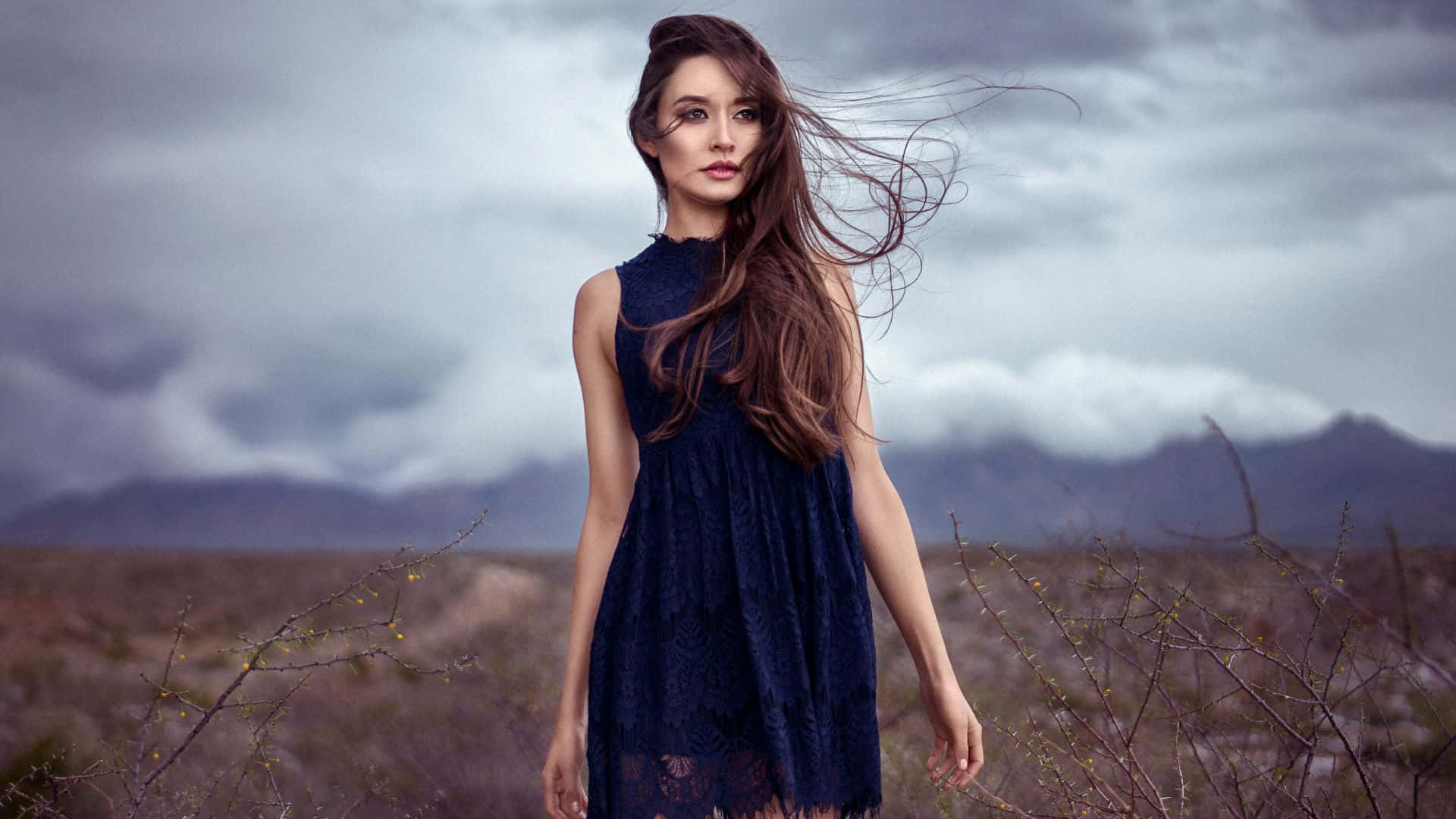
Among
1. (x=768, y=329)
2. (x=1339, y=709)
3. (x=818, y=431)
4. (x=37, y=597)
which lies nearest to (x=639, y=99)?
(x=768, y=329)

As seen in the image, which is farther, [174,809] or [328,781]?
[328,781]

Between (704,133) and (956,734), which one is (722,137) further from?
(956,734)

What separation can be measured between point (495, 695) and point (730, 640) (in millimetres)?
1820

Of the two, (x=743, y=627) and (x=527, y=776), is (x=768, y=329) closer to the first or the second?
(x=743, y=627)

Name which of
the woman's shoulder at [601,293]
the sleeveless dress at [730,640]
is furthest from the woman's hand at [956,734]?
the woman's shoulder at [601,293]

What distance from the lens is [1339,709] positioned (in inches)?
133

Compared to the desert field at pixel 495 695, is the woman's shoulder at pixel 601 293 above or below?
above

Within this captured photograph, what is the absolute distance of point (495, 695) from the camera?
11.0ft

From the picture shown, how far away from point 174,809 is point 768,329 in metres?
1.96

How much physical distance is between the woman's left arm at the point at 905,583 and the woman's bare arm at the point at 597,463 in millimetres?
407

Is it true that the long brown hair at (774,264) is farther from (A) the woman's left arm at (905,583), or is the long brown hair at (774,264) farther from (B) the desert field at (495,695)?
(B) the desert field at (495,695)

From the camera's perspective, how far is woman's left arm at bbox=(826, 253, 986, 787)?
1772 mm

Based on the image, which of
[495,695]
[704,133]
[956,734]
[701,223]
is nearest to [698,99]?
[704,133]

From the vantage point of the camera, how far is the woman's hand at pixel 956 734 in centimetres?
176
